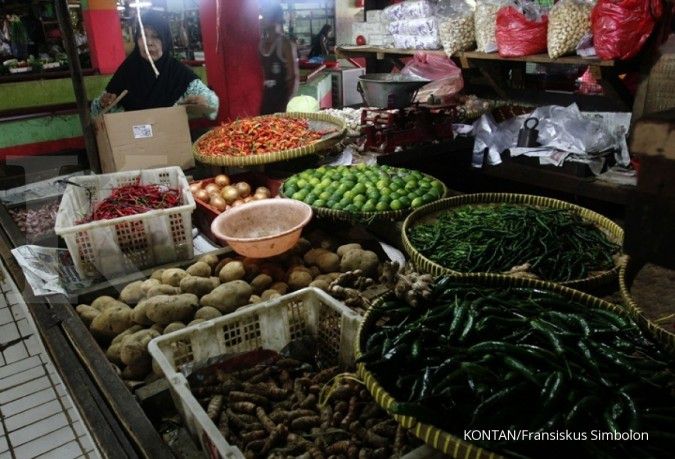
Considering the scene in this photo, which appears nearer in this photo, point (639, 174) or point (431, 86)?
point (639, 174)

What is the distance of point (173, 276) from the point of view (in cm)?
315

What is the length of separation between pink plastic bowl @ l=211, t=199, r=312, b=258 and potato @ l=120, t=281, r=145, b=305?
616mm

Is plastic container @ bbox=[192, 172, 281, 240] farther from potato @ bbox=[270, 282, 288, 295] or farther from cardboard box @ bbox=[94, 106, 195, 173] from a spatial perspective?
potato @ bbox=[270, 282, 288, 295]

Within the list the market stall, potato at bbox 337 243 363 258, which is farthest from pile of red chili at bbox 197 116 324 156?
potato at bbox 337 243 363 258

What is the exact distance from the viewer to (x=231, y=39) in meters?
6.73

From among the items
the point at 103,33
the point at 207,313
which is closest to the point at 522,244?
the point at 207,313

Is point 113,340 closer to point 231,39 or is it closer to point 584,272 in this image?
point 584,272

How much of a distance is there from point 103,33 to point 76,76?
6504mm

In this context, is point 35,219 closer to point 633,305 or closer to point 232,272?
point 232,272

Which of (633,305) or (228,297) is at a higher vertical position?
(633,305)

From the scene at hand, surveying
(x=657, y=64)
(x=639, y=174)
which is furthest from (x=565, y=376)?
(x=657, y=64)

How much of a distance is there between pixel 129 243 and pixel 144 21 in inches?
164

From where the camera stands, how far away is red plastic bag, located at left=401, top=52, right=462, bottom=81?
6.25m

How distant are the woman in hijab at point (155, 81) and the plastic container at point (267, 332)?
4.42 metres
